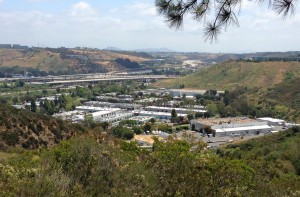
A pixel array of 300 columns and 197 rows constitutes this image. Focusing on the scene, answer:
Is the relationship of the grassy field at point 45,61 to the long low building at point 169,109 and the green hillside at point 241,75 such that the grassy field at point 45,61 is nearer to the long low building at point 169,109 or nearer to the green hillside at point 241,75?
the green hillside at point 241,75

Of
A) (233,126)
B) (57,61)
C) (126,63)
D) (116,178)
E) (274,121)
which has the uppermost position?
(116,178)

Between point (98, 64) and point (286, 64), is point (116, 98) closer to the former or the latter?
point (286, 64)

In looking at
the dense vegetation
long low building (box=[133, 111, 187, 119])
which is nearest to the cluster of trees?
long low building (box=[133, 111, 187, 119])

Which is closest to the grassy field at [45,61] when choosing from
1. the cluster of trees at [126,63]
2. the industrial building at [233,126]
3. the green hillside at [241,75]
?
the cluster of trees at [126,63]

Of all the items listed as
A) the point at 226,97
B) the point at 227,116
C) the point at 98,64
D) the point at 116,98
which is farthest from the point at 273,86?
the point at 98,64

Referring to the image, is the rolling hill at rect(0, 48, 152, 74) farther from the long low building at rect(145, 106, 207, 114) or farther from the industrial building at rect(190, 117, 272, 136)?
the industrial building at rect(190, 117, 272, 136)

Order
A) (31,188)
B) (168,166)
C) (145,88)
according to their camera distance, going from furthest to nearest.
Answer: (145,88) → (168,166) → (31,188)

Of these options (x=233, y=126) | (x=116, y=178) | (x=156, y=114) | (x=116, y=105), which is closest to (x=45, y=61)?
(x=116, y=105)

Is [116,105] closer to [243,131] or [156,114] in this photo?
[156,114]
